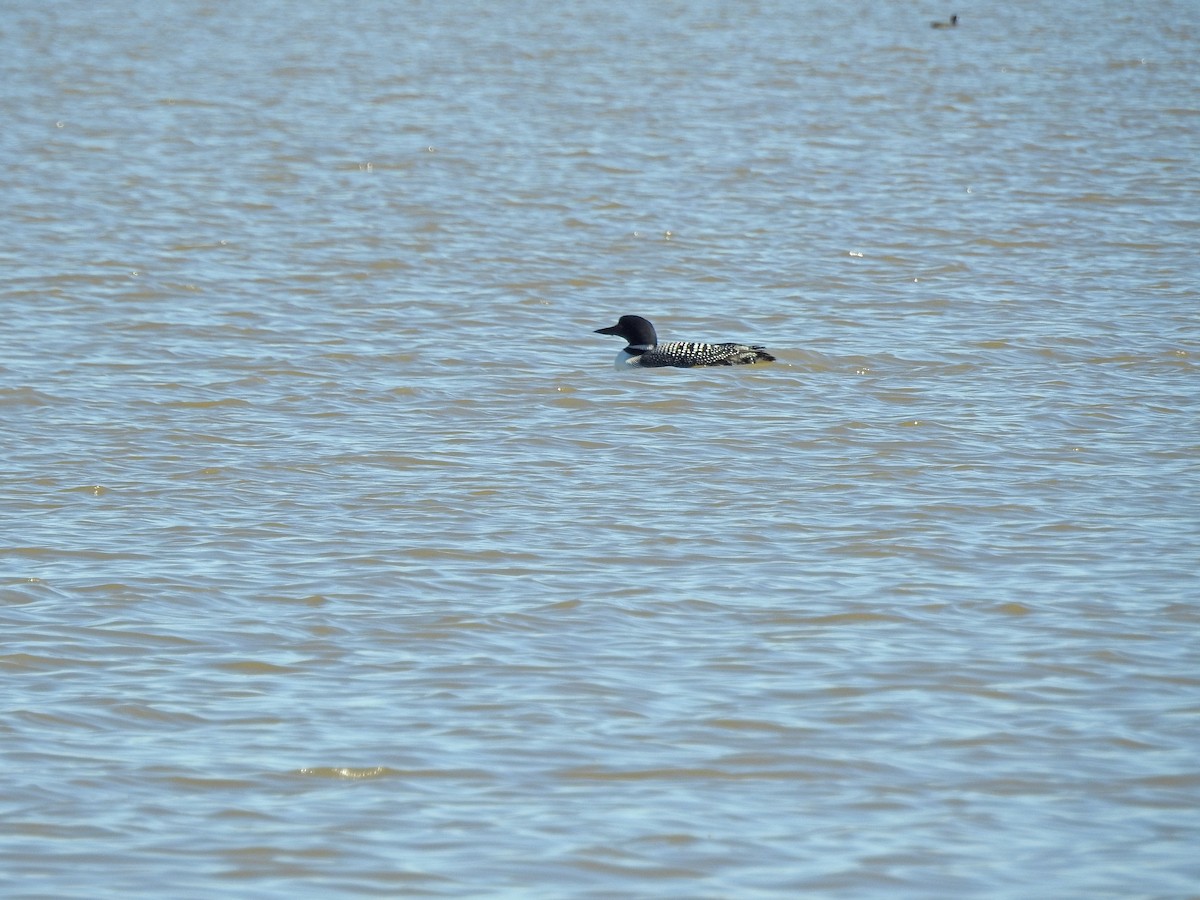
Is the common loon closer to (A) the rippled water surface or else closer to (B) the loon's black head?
(B) the loon's black head

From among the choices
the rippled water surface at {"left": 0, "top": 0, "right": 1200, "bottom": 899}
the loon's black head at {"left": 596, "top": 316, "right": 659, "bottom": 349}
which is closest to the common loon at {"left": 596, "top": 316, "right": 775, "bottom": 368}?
the loon's black head at {"left": 596, "top": 316, "right": 659, "bottom": 349}

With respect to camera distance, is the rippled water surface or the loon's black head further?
the loon's black head

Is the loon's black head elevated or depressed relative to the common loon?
elevated

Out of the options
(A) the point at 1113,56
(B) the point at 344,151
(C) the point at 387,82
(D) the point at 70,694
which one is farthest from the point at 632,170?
(D) the point at 70,694

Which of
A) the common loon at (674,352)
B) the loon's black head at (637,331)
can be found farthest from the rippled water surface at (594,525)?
the loon's black head at (637,331)

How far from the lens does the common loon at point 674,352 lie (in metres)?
12.9

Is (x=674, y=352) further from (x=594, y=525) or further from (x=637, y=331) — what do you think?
(x=594, y=525)

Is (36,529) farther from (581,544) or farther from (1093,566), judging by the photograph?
(1093,566)

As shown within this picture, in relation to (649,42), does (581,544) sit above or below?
below

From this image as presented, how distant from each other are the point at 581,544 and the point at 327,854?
A: 3353mm

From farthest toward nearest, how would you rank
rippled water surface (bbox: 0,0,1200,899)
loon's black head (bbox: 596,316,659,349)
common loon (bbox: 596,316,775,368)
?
loon's black head (bbox: 596,316,659,349) < common loon (bbox: 596,316,775,368) < rippled water surface (bbox: 0,0,1200,899)

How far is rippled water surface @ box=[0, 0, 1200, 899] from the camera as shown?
5.98 meters

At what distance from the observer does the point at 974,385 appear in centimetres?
1241

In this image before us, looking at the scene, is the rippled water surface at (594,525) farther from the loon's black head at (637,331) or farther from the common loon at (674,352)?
the loon's black head at (637,331)
